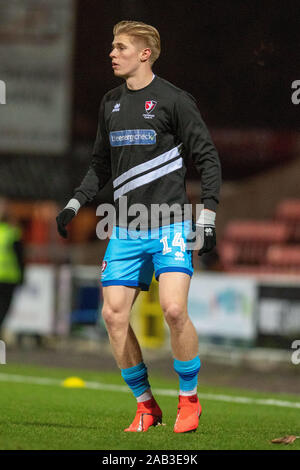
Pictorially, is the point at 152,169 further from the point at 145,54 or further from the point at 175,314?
the point at 175,314

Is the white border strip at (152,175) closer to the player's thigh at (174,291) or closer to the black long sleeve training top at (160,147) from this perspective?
the black long sleeve training top at (160,147)

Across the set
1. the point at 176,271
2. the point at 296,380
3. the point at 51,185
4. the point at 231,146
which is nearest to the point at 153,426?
the point at 176,271

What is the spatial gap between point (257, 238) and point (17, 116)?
19.6ft

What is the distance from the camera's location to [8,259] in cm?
1492

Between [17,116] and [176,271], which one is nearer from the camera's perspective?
[176,271]

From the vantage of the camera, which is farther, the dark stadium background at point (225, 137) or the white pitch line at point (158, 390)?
the dark stadium background at point (225, 137)

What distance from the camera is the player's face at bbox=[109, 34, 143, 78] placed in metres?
6.28

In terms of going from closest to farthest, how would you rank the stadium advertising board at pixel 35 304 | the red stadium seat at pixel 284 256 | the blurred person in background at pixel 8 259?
the blurred person in background at pixel 8 259, the stadium advertising board at pixel 35 304, the red stadium seat at pixel 284 256

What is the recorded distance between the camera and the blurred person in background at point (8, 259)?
14578 millimetres

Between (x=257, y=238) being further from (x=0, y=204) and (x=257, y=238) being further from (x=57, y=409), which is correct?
(x=57, y=409)

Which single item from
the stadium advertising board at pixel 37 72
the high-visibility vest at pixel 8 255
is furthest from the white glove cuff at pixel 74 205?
the stadium advertising board at pixel 37 72

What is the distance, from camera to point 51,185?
1784 centimetres

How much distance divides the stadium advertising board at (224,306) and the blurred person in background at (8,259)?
2.50 m

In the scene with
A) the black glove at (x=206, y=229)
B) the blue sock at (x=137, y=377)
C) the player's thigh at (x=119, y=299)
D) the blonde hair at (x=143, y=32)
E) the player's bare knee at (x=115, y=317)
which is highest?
the blonde hair at (x=143, y=32)
